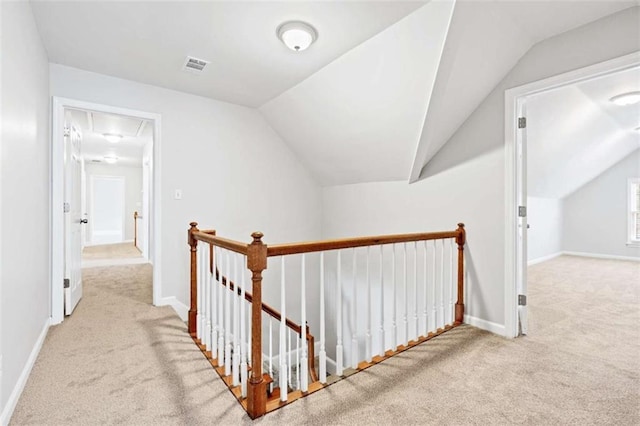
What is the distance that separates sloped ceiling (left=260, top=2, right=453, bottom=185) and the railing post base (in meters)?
2.36

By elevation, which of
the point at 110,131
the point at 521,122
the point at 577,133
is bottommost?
the point at 521,122

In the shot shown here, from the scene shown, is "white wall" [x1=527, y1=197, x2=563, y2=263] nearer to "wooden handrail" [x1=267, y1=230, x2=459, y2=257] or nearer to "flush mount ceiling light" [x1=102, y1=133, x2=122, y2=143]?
"wooden handrail" [x1=267, y1=230, x2=459, y2=257]

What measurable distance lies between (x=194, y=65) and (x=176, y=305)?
238 centimetres

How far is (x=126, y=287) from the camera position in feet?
12.7

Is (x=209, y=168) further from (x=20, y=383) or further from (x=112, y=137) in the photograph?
(x=112, y=137)

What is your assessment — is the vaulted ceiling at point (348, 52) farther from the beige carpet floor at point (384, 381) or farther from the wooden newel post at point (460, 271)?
the beige carpet floor at point (384, 381)

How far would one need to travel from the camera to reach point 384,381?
1.88 m

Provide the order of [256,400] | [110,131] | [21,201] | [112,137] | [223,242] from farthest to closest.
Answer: [112,137] < [110,131] < [223,242] < [21,201] < [256,400]

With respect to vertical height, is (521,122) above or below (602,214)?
above

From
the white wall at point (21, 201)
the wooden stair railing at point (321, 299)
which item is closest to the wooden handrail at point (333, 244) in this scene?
the wooden stair railing at point (321, 299)

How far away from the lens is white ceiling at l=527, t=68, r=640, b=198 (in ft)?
11.2

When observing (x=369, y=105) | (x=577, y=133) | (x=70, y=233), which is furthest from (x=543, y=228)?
(x=70, y=233)

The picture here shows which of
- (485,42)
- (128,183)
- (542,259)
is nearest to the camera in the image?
(485,42)

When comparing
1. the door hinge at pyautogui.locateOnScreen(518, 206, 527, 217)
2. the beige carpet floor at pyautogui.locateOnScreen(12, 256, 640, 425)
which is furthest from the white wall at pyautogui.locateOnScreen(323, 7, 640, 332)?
the beige carpet floor at pyautogui.locateOnScreen(12, 256, 640, 425)
